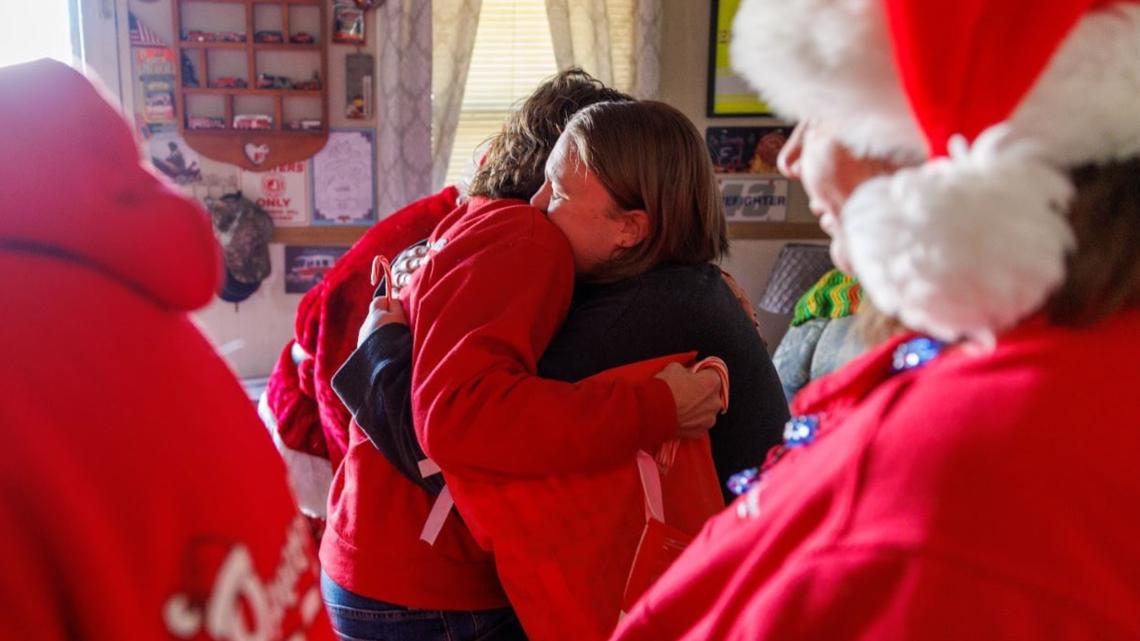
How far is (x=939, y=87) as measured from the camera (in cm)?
53

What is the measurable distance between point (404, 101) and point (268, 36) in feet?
1.52

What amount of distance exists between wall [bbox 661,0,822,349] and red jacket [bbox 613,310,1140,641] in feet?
9.17

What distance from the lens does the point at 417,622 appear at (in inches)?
45.1

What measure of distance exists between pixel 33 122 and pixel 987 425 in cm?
55

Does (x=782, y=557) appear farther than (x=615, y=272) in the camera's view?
No

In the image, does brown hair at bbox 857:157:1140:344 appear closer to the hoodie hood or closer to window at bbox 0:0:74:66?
the hoodie hood

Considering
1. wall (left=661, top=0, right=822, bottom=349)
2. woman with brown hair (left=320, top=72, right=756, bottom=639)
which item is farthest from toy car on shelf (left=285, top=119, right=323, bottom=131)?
woman with brown hair (left=320, top=72, right=756, bottom=639)

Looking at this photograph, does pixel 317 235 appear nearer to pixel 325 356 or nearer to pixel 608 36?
pixel 608 36

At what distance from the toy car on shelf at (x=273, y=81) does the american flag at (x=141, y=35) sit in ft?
1.01

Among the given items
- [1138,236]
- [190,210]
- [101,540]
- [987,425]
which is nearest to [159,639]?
[101,540]

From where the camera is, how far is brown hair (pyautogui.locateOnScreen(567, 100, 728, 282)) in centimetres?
113

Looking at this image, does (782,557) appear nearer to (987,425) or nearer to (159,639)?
(987,425)

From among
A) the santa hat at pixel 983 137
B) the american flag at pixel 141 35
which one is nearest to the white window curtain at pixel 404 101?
the american flag at pixel 141 35

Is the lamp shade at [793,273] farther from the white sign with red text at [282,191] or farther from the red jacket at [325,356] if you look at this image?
the red jacket at [325,356]
